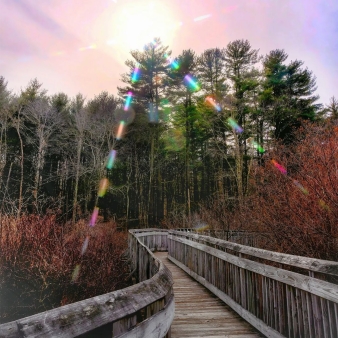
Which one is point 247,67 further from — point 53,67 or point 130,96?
point 53,67

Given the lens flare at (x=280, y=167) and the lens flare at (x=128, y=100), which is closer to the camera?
the lens flare at (x=280, y=167)

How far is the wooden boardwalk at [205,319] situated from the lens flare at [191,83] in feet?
71.6

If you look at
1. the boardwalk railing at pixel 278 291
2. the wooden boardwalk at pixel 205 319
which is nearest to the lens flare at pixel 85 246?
the wooden boardwalk at pixel 205 319

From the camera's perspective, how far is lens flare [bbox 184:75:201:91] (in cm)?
2509

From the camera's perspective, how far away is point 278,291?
333 cm

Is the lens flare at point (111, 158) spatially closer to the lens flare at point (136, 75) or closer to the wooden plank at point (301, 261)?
the lens flare at point (136, 75)

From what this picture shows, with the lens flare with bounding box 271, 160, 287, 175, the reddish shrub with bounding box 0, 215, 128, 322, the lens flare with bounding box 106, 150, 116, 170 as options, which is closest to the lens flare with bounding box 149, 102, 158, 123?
the lens flare with bounding box 106, 150, 116, 170

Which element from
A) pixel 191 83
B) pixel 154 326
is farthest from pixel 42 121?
pixel 154 326

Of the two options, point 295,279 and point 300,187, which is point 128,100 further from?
point 295,279

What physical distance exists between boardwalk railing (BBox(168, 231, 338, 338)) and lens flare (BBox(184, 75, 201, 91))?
21.5m

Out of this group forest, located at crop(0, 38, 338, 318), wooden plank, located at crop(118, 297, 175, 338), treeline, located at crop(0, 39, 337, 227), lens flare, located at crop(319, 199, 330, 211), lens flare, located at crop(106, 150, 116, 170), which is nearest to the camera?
wooden plank, located at crop(118, 297, 175, 338)

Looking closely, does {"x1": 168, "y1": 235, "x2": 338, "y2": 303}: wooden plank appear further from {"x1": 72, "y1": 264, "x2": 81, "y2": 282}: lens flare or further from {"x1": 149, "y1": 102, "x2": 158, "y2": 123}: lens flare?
{"x1": 149, "y1": 102, "x2": 158, "y2": 123}: lens flare

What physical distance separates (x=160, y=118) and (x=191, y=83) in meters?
4.36

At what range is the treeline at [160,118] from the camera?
73.8 feet
